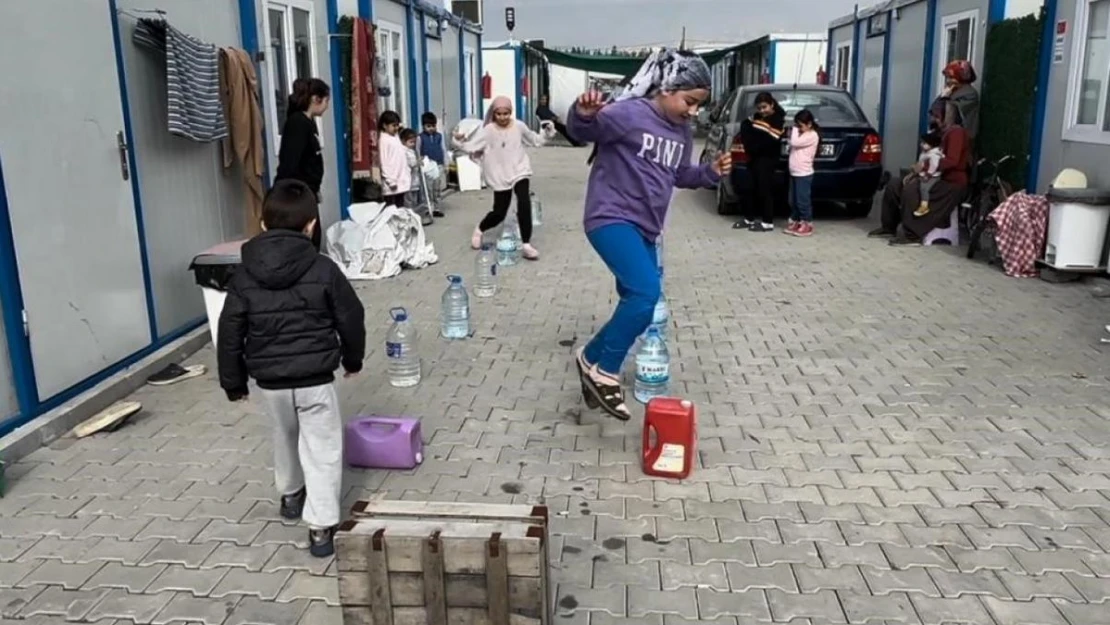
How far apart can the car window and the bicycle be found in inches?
69.6

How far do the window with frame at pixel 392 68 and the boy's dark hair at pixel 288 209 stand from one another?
831cm

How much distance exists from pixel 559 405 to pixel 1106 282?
5482 mm

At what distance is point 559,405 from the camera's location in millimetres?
5238

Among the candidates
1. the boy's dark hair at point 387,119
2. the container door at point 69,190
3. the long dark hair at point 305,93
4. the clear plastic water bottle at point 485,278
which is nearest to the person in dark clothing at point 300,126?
the long dark hair at point 305,93

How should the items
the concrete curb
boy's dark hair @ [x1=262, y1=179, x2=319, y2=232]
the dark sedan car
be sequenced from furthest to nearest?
the dark sedan car → the concrete curb → boy's dark hair @ [x1=262, y1=179, x2=319, y2=232]

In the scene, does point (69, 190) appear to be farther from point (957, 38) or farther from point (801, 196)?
point (957, 38)

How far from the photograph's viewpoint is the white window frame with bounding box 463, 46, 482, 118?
19.8 m

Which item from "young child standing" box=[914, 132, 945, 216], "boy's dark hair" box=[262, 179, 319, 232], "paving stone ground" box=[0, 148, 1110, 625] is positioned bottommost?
"paving stone ground" box=[0, 148, 1110, 625]

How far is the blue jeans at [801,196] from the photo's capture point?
1073 centimetres

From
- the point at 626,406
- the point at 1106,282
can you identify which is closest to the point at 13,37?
the point at 626,406

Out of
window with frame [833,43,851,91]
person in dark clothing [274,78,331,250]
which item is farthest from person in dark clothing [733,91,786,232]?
window with frame [833,43,851,91]

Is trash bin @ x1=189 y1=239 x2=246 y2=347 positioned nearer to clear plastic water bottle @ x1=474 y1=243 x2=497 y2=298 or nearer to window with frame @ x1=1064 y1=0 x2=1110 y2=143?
clear plastic water bottle @ x1=474 y1=243 x2=497 y2=298

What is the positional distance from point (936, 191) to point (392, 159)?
5902 mm

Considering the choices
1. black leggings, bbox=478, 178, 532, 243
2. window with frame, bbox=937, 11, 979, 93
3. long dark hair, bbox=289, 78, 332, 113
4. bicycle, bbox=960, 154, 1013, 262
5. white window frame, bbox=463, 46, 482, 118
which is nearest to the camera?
long dark hair, bbox=289, 78, 332, 113
